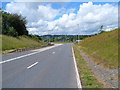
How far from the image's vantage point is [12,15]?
7731cm

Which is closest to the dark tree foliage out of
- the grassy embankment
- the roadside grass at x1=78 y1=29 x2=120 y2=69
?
the grassy embankment

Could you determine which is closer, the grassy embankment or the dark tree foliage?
the grassy embankment

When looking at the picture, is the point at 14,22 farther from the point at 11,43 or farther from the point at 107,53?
the point at 107,53

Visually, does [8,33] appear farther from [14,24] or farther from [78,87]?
[78,87]

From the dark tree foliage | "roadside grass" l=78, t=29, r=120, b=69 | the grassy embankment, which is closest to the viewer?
"roadside grass" l=78, t=29, r=120, b=69

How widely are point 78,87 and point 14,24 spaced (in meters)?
71.4

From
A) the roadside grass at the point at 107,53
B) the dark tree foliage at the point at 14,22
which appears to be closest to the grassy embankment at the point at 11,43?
the dark tree foliage at the point at 14,22

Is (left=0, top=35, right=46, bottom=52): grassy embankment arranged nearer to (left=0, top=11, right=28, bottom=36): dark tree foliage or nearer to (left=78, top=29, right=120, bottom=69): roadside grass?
(left=0, top=11, right=28, bottom=36): dark tree foliage

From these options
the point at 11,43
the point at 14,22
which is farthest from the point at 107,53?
the point at 14,22

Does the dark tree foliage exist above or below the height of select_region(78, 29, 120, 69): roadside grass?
above

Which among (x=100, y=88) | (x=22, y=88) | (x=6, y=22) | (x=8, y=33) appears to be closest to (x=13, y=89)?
(x=22, y=88)

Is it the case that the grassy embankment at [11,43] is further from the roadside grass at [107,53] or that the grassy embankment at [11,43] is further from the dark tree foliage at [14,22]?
the roadside grass at [107,53]

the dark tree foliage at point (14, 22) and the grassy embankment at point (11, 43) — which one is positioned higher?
the dark tree foliage at point (14, 22)

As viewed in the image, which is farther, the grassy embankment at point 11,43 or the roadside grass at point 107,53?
the grassy embankment at point 11,43
